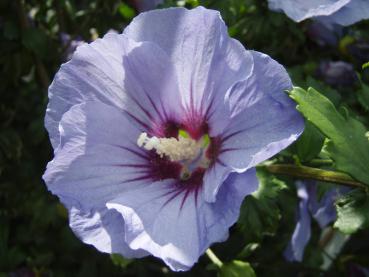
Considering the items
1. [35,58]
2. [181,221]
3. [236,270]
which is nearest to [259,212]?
[236,270]

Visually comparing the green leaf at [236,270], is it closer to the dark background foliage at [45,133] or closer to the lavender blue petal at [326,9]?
the dark background foliage at [45,133]

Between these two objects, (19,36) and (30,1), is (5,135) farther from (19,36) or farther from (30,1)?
(30,1)

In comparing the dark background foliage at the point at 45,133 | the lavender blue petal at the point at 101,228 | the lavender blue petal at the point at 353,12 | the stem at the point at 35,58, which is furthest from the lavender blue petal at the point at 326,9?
the stem at the point at 35,58

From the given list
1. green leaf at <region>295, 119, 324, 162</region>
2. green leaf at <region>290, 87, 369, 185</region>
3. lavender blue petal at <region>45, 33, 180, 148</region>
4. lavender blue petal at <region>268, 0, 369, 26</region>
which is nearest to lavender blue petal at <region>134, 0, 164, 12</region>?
lavender blue petal at <region>268, 0, 369, 26</region>

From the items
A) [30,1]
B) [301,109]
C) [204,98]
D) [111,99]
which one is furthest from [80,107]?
[30,1]

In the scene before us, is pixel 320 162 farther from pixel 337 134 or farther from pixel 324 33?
pixel 324 33

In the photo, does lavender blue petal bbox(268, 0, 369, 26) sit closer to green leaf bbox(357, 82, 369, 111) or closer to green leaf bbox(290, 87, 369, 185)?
green leaf bbox(357, 82, 369, 111)

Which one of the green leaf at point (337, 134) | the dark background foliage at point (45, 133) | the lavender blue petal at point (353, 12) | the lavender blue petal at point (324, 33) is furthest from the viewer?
the lavender blue petal at point (324, 33)
